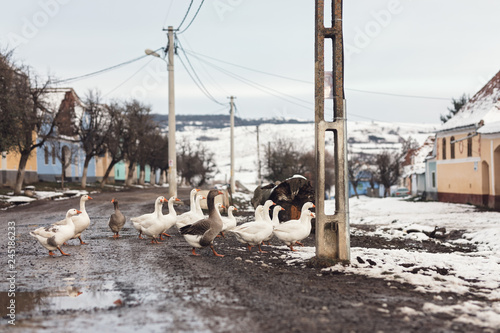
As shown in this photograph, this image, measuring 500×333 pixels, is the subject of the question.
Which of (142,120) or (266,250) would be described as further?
(142,120)

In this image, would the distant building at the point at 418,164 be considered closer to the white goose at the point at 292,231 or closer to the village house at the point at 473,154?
the village house at the point at 473,154

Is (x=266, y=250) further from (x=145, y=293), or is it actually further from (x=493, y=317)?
(x=493, y=317)

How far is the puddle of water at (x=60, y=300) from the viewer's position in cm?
662

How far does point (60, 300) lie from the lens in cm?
701

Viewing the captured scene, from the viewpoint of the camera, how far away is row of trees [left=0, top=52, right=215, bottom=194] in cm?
2869

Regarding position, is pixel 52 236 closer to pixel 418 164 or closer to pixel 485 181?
pixel 485 181

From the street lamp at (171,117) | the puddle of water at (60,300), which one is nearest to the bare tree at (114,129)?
the street lamp at (171,117)

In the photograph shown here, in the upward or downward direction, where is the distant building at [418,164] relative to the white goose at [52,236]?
upward

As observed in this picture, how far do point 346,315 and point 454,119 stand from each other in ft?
118

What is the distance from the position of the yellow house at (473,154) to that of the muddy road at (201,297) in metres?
22.4

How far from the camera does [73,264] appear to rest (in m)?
10.0

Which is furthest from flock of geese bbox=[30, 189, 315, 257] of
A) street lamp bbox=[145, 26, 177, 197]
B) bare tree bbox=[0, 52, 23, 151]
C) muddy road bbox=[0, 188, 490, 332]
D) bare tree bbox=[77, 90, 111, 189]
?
bare tree bbox=[77, 90, 111, 189]

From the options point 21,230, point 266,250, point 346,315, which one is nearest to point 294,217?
point 266,250

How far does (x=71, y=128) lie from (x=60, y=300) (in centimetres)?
4653
